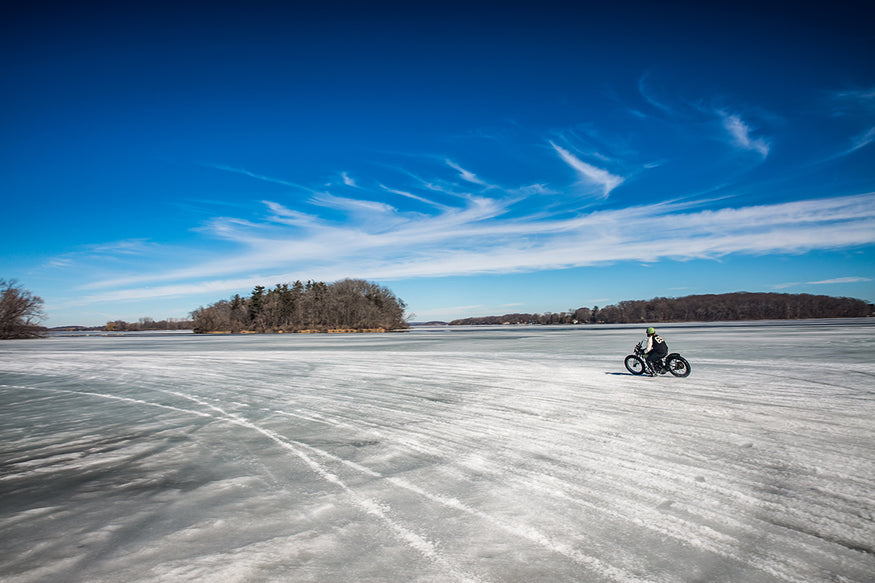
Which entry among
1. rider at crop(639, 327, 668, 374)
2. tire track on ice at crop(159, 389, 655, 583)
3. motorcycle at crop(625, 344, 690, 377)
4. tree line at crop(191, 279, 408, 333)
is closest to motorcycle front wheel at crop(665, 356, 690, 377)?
motorcycle at crop(625, 344, 690, 377)

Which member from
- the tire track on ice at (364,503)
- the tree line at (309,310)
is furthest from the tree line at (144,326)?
the tire track on ice at (364,503)

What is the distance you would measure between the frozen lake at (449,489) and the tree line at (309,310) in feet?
263

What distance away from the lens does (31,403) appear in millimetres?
10258

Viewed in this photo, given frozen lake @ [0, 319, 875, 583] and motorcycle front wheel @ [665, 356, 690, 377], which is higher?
motorcycle front wheel @ [665, 356, 690, 377]

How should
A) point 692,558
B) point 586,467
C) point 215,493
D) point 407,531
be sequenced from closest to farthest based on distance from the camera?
point 692,558 → point 407,531 → point 215,493 → point 586,467

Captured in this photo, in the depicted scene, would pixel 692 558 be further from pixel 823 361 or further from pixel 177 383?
pixel 823 361

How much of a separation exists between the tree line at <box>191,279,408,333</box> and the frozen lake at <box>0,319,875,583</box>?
8023 centimetres

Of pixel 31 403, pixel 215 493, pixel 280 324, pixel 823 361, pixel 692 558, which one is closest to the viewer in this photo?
pixel 692 558

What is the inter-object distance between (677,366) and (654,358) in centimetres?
59

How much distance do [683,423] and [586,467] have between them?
2.92 metres

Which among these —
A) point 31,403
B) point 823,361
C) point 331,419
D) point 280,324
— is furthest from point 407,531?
point 280,324

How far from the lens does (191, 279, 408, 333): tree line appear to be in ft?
293

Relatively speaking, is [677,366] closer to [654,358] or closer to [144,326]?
[654,358]

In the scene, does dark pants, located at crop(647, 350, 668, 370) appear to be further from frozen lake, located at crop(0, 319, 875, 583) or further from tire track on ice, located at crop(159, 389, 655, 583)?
tire track on ice, located at crop(159, 389, 655, 583)
